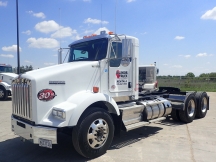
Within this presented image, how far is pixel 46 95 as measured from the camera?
4.00m

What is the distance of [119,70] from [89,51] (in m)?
0.93

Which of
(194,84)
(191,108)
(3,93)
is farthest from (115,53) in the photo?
(194,84)

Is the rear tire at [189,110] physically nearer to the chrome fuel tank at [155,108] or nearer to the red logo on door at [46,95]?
the chrome fuel tank at [155,108]

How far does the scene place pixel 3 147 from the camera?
496cm

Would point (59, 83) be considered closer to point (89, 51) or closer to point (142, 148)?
point (89, 51)

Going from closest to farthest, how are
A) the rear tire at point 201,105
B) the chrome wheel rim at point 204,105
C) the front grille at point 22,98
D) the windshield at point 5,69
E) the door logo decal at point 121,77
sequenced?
the front grille at point 22,98 → the door logo decal at point 121,77 → the rear tire at point 201,105 → the chrome wheel rim at point 204,105 → the windshield at point 5,69

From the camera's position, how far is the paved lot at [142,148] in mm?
4320

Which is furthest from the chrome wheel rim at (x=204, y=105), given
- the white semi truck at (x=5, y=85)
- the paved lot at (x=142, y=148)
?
the white semi truck at (x=5, y=85)

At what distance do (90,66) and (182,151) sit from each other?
2892 millimetres

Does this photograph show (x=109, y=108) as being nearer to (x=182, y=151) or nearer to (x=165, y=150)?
(x=165, y=150)

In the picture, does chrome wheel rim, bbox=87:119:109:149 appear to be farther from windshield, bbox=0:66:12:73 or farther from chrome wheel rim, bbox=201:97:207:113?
windshield, bbox=0:66:12:73

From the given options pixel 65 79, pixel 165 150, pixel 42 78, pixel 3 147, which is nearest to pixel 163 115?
pixel 165 150

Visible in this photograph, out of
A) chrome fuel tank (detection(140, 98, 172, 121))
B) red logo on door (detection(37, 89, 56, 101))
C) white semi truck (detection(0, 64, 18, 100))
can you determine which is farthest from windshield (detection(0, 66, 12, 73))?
red logo on door (detection(37, 89, 56, 101))

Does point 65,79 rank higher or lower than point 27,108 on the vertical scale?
higher
